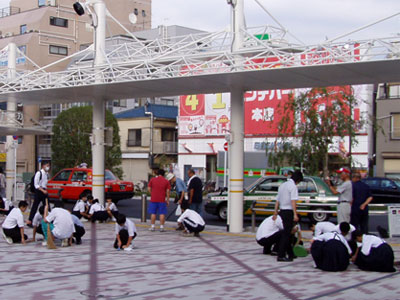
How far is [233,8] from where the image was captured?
15875 mm

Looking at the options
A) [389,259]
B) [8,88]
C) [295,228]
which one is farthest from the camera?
[8,88]

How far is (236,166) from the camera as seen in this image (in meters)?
16.4

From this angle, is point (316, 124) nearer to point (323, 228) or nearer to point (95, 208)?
point (95, 208)

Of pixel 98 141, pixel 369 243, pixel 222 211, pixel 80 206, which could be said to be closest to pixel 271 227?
pixel 369 243

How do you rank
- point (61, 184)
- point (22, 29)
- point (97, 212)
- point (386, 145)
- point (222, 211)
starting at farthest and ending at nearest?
point (22, 29) → point (386, 145) → point (61, 184) → point (222, 211) → point (97, 212)

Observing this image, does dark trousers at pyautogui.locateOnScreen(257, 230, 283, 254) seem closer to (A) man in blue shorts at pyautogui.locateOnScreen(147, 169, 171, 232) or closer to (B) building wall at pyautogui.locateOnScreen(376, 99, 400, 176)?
(A) man in blue shorts at pyautogui.locateOnScreen(147, 169, 171, 232)

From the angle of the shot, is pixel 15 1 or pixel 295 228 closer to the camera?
pixel 295 228

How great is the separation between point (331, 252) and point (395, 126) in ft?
111

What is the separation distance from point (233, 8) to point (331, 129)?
12509 mm

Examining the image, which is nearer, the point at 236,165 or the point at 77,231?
the point at 77,231

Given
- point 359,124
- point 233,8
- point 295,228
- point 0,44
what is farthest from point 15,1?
point 295,228

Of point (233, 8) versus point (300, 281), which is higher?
point (233, 8)

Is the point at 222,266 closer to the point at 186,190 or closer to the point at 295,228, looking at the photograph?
the point at 295,228

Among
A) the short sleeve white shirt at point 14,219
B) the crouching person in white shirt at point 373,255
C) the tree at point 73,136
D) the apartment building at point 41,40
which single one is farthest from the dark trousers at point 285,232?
the apartment building at point 41,40
